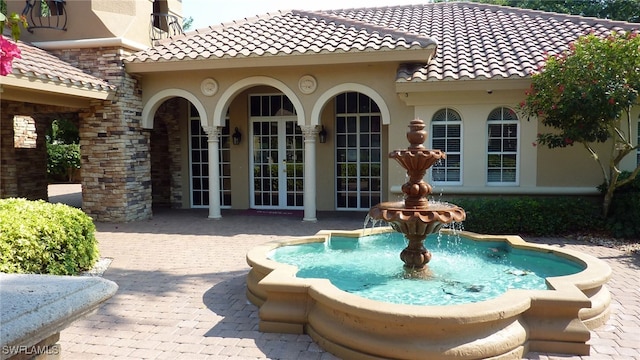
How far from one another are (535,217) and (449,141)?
253 cm

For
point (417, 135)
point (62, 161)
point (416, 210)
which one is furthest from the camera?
point (62, 161)

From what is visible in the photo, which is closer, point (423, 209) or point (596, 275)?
point (596, 275)

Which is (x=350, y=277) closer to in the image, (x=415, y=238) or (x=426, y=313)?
(x=415, y=238)

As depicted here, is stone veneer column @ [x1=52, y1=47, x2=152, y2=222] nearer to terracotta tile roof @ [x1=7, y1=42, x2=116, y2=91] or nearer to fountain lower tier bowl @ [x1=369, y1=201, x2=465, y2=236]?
terracotta tile roof @ [x1=7, y1=42, x2=116, y2=91]

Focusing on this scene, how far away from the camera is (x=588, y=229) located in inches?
368

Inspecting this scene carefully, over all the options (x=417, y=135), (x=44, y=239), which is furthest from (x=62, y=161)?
(x=417, y=135)

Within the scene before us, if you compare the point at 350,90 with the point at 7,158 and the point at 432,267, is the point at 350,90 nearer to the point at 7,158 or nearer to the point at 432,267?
the point at 432,267

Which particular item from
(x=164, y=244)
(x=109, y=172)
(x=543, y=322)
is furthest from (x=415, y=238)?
(x=109, y=172)

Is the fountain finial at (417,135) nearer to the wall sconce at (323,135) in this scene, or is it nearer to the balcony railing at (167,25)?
the wall sconce at (323,135)

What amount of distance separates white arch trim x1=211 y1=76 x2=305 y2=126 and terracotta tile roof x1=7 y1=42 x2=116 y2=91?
2.55 metres

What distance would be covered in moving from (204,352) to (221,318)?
2.75 ft

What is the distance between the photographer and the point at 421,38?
33.6 ft

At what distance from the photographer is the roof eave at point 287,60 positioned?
10.1m

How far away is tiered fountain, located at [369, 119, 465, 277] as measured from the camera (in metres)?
5.11
